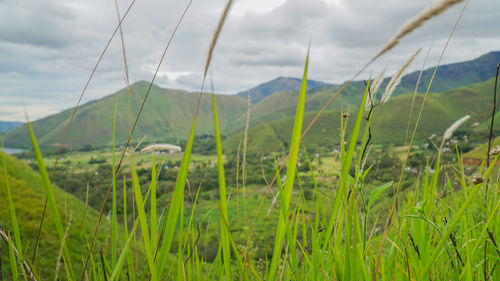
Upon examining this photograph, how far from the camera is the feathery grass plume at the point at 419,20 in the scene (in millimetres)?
918

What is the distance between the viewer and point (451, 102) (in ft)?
621

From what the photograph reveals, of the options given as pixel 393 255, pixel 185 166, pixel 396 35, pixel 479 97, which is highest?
pixel 479 97

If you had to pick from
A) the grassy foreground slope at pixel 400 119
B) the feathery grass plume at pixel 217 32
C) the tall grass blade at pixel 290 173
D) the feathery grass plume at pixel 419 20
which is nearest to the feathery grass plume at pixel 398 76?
the feathery grass plume at pixel 419 20

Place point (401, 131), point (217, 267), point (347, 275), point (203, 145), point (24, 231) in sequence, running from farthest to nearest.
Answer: point (203, 145) < point (401, 131) < point (24, 231) < point (217, 267) < point (347, 275)

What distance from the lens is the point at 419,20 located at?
0.98m

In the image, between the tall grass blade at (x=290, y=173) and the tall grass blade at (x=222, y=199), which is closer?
the tall grass blade at (x=222, y=199)

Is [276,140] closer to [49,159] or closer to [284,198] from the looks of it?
[49,159]

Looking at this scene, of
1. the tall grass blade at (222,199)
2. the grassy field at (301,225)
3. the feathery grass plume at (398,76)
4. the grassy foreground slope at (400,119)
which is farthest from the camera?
the grassy foreground slope at (400,119)

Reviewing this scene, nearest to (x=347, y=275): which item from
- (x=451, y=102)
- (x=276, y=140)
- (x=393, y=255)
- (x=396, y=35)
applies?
(x=393, y=255)

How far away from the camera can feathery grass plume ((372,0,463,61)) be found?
3.01 feet

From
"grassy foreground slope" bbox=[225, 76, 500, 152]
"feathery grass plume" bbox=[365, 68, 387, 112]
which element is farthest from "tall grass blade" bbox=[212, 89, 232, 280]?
"grassy foreground slope" bbox=[225, 76, 500, 152]

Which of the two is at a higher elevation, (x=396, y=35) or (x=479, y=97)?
(x=479, y=97)

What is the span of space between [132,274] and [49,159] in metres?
177

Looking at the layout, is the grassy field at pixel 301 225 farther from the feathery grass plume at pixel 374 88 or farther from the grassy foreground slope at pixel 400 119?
the grassy foreground slope at pixel 400 119
